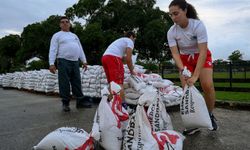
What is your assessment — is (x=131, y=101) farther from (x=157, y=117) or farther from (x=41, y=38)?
(x=41, y=38)

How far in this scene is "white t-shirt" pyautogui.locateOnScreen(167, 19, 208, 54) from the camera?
4.32m

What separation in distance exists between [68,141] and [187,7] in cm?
224

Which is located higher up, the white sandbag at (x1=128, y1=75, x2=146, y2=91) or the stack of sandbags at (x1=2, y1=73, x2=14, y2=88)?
the white sandbag at (x1=128, y1=75, x2=146, y2=91)

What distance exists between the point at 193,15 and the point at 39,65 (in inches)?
1269

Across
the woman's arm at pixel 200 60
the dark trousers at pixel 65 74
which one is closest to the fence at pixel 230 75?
the dark trousers at pixel 65 74

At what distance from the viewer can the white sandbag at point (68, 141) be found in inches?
130

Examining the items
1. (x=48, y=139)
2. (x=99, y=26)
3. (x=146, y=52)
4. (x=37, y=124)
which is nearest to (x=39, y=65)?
(x=99, y=26)

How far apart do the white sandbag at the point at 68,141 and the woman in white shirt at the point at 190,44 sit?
4.66 feet

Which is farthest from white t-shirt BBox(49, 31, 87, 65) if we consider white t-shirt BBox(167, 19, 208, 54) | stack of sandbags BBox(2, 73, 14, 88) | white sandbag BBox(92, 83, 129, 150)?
stack of sandbags BBox(2, 73, 14, 88)

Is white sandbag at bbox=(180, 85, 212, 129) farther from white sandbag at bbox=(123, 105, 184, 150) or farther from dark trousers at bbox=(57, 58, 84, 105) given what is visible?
dark trousers at bbox=(57, 58, 84, 105)

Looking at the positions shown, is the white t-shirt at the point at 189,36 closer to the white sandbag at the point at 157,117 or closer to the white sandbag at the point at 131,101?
the white sandbag at the point at 157,117

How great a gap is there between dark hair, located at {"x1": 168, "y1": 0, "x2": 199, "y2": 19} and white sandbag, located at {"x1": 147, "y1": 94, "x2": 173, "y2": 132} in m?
1.20

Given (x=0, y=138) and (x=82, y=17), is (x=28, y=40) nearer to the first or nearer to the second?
(x=82, y=17)

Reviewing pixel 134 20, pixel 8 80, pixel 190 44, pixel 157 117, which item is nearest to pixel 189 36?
pixel 190 44
